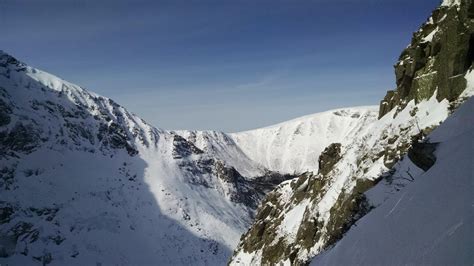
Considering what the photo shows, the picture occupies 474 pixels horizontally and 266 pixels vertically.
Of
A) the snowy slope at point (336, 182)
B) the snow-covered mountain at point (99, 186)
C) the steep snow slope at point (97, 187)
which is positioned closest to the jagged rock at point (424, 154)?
the snowy slope at point (336, 182)

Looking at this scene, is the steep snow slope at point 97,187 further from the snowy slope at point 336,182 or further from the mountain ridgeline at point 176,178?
the snowy slope at point 336,182

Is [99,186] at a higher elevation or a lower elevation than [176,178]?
higher

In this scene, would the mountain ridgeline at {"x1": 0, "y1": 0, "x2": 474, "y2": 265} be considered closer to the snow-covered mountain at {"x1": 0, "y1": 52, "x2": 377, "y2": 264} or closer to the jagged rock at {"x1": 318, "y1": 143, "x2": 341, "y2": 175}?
the jagged rock at {"x1": 318, "y1": 143, "x2": 341, "y2": 175}

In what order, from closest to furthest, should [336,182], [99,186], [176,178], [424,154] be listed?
[424,154], [336,182], [99,186], [176,178]

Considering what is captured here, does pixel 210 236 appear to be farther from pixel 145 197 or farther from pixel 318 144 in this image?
pixel 318 144

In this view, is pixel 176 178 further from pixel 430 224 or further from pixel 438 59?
pixel 430 224

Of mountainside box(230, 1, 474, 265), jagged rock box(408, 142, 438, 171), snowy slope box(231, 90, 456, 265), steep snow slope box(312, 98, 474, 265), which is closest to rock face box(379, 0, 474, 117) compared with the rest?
mountainside box(230, 1, 474, 265)

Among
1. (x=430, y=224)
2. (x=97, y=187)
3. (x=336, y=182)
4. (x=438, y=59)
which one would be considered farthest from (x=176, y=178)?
(x=430, y=224)
